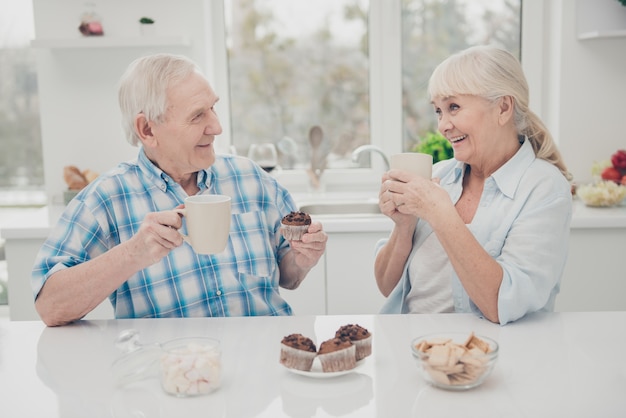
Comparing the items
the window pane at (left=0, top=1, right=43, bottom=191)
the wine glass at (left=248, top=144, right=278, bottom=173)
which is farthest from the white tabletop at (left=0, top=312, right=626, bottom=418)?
the window pane at (left=0, top=1, right=43, bottom=191)

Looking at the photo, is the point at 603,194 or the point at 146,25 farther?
the point at 146,25

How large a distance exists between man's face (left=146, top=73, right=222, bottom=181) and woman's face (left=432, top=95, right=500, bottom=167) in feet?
1.96

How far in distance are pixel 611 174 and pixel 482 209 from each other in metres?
1.47

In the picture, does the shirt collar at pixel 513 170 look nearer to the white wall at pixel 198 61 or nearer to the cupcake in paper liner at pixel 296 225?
the cupcake in paper liner at pixel 296 225

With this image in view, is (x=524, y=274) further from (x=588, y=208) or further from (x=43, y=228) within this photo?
(x=43, y=228)

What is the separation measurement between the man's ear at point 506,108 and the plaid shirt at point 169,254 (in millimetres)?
693

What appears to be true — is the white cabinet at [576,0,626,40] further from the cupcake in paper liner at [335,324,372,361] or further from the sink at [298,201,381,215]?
the cupcake in paper liner at [335,324,372,361]

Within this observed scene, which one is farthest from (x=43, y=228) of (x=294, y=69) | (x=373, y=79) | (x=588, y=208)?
(x=588, y=208)

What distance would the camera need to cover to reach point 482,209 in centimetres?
186

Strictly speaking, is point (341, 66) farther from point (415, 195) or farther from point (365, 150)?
point (415, 195)

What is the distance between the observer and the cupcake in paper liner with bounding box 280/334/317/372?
4.34ft

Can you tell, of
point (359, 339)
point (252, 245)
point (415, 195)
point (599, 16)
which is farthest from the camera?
point (599, 16)

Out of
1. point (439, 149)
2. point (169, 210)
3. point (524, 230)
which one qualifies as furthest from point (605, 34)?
point (169, 210)

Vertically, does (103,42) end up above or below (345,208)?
above
